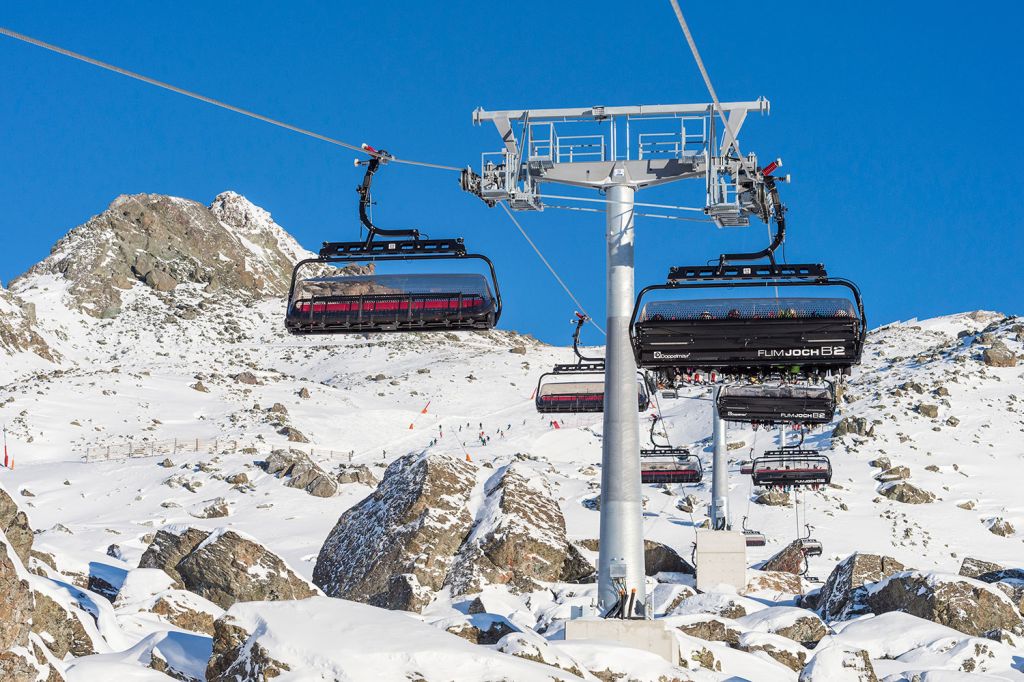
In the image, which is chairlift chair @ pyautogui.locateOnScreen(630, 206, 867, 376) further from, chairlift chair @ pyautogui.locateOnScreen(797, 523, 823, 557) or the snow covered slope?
chairlift chair @ pyautogui.locateOnScreen(797, 523, 823, 557)

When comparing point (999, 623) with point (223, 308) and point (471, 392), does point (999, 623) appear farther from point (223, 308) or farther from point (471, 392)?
point (223, 308)

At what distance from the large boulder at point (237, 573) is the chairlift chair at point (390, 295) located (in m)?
9.41

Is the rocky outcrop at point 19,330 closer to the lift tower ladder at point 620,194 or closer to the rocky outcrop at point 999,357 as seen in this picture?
the rocky outcrop at point 999,357

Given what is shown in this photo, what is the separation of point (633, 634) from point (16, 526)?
9.75m

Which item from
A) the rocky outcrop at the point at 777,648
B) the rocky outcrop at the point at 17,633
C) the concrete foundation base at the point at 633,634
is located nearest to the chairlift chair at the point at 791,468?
the rocky outcrop at the point at 777,648

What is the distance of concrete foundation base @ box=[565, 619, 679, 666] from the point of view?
62.7ft

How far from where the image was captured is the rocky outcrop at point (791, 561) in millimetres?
41250

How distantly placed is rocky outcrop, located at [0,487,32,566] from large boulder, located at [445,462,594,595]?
1212cm

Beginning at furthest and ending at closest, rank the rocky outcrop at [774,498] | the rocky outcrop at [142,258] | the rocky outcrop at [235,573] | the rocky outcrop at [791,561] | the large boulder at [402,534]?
1. the rocky outcrop at [142,258]
2. the rocky outcrop at [774,498]
3. the rocky outcrop at [791,561]
4. the large boulder at [402,534]
5. the rocky outcrop at [235,573]

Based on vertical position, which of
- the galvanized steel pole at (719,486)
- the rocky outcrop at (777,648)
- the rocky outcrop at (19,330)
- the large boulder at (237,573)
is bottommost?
the rocky outcrop at (777,648)

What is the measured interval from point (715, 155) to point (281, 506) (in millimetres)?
39073

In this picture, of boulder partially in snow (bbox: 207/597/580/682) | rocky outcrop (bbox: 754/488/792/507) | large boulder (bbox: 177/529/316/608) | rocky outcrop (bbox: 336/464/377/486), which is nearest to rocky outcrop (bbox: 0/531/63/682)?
boulder partially in snow (bbox: 207/597/580/682)

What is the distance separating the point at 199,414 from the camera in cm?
8906

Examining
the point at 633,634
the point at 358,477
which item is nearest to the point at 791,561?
the point at 633,634
